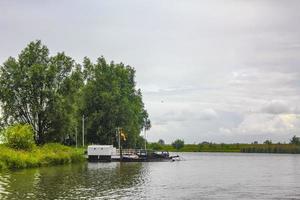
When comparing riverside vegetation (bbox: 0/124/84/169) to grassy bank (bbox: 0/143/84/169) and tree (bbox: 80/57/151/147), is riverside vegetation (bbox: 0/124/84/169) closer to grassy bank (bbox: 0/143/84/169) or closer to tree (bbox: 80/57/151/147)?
grassy bank (bbox: 0/143/84/169)

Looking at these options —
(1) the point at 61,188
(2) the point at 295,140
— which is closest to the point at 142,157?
(1) the point at 61,188

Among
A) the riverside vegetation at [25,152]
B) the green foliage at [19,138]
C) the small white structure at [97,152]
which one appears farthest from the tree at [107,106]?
the green foliage at [19,138]

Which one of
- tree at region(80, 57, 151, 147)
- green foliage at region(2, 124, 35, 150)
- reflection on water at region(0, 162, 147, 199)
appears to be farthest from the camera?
tree at region(80, 57, 151, 147)

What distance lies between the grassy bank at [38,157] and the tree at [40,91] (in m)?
6.16

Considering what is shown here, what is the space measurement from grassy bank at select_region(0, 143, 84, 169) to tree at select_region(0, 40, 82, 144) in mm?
6162

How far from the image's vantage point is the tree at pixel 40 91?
85.7 m

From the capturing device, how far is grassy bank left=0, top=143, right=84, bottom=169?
2394 inches

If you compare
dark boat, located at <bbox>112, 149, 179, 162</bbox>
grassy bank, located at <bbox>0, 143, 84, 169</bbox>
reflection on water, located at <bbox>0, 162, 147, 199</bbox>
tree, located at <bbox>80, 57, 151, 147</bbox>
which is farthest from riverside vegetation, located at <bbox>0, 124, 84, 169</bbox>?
tree, located at <bbox>80, 57, 151, 147</bbox>

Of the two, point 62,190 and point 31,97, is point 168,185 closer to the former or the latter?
point 62,190

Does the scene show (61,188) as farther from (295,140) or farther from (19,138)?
(295,140)

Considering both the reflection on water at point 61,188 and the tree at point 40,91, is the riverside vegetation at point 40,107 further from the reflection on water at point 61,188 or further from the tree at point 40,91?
the reflection on water at point 61,188

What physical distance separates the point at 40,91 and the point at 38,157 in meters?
19.7

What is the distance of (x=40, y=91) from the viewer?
86.6 metres

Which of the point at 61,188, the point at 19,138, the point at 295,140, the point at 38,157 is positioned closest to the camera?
the point at 61,188
